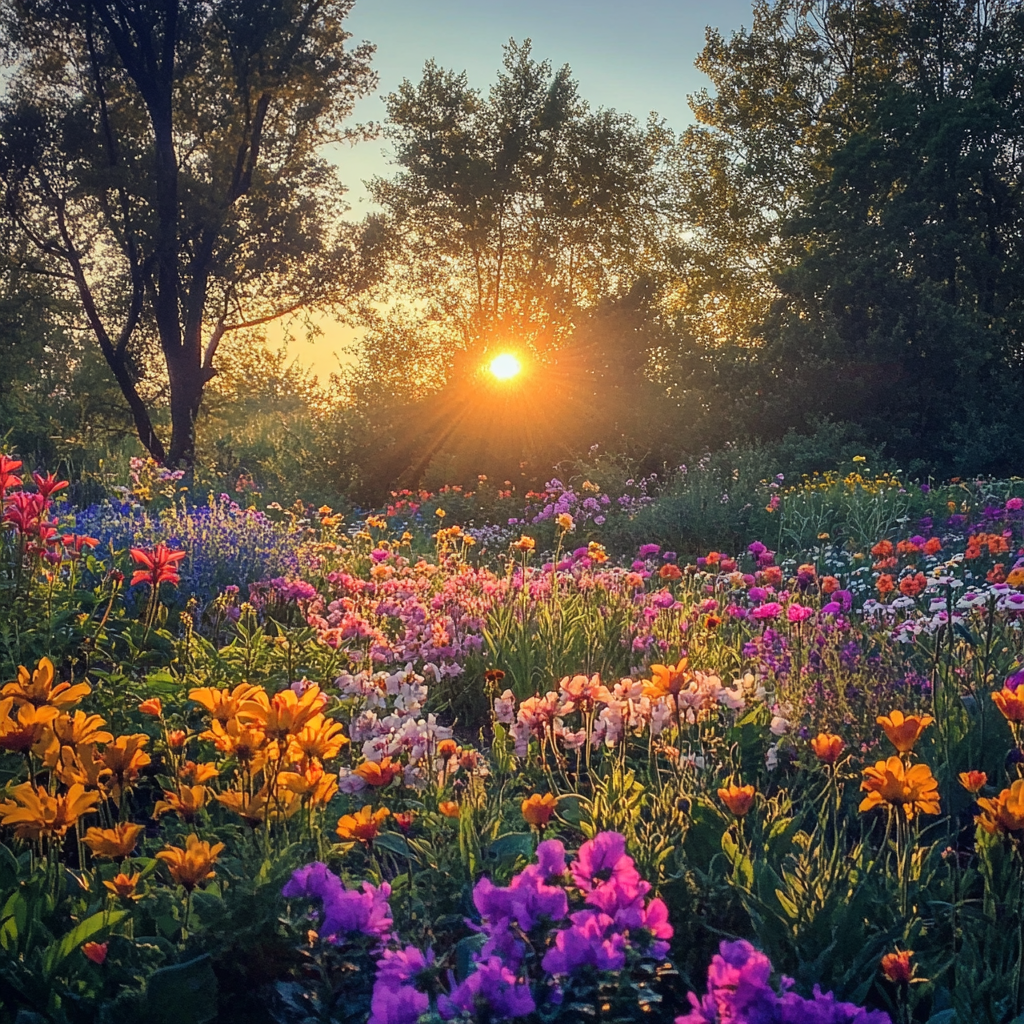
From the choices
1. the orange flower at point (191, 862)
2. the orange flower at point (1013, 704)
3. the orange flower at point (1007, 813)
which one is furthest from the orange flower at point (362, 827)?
the orange flower at point (1013, 704)

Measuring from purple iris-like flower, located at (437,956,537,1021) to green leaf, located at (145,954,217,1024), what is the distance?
0.72m

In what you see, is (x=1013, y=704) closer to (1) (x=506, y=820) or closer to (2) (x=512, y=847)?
(2) (x=512, y=847)

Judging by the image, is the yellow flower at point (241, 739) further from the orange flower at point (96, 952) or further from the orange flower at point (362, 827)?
the orange flower at point (96, 952)

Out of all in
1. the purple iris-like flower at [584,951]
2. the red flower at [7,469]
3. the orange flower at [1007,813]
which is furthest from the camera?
the red flower at [7,469]

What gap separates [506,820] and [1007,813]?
135 centimetres

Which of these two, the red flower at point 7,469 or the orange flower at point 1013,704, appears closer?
the orange flower at point 1013,704

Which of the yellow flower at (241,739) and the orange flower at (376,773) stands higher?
the yellow flower at (241,739)

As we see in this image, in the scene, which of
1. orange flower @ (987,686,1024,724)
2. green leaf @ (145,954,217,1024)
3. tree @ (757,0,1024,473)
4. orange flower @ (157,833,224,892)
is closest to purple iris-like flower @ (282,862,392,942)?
orange flower @ (157,833,224,892)

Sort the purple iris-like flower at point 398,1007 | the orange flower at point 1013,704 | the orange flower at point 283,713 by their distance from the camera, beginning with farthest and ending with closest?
the orange flower at point 1013,704 < the orange flower at point 283,713 < the purple iris-like flower at point 398,1007

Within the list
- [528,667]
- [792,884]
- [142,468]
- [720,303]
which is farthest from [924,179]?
[792,884]

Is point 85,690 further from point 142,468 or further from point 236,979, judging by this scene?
point 142,468

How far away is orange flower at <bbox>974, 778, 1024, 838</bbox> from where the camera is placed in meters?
1.55

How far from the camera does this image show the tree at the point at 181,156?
543 inches

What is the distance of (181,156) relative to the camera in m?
15.6
